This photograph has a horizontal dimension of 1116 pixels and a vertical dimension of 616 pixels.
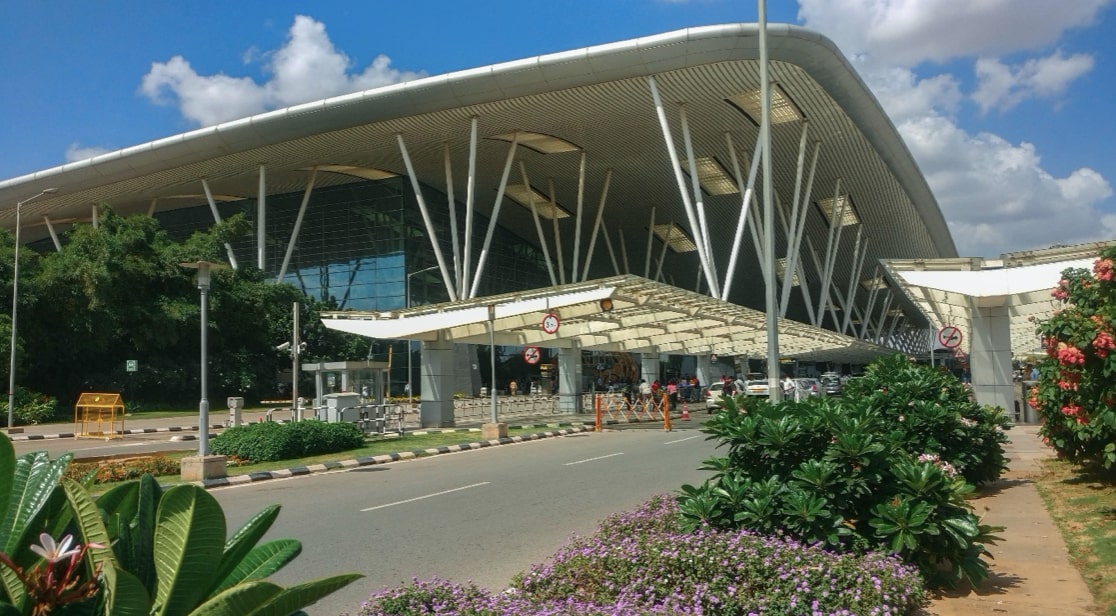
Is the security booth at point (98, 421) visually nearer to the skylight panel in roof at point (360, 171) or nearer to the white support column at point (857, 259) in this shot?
the skylight panel in roof at point (360, 171)

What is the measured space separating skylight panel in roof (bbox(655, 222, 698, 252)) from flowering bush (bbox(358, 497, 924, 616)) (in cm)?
5532

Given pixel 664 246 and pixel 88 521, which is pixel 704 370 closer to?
pixel 664 246

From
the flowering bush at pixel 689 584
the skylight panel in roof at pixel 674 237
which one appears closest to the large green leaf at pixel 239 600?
the flowering bush at pixel 689 584

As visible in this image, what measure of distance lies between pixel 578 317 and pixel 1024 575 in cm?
2231

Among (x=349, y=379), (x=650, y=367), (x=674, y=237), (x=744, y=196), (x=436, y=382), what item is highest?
(x=674, y=237)

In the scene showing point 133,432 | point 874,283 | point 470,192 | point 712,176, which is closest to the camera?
point 133,432

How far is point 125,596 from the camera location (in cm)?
214

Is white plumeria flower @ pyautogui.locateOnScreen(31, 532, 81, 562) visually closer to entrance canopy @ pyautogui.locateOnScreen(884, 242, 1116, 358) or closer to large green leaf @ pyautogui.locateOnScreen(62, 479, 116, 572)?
large green leaf @ pyautogui.locateOnScreen(62, 479, 116, 572)

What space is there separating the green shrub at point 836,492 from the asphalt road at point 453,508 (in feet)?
7.11

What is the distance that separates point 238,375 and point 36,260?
10347 mm

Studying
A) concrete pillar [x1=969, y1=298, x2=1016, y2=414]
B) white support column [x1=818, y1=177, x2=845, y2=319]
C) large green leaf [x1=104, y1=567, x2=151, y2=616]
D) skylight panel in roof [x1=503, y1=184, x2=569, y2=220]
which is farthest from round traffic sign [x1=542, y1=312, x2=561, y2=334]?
white support column [x1=818, y1=177, x2=845, y2=319]

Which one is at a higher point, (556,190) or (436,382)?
(556,190)

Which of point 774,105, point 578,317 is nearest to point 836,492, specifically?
point 578,317

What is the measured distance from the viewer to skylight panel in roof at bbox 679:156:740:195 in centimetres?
4731
